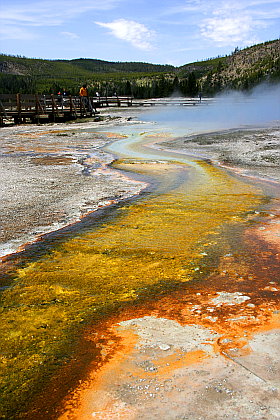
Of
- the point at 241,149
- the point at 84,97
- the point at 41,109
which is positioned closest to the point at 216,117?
the point at 84,97

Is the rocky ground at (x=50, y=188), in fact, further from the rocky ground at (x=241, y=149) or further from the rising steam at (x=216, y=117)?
the rising steam at (x=216, y=117)

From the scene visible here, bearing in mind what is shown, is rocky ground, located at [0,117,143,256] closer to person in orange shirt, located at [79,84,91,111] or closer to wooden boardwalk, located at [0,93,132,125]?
wooden boardwalk, located at [0,93,132,125]

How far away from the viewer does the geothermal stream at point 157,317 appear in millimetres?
2141

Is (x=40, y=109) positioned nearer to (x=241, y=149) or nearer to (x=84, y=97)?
(x=84, y=97)

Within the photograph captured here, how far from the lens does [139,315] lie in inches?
119

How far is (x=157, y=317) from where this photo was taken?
9.82 feet

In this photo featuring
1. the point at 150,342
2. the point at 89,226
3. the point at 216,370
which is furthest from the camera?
the point at 89,226

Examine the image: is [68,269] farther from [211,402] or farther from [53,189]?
[53,189]

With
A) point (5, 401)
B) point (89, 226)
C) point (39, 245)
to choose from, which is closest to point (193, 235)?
point (89, 226)

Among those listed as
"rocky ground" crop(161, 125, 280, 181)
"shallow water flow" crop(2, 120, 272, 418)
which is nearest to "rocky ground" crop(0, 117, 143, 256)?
"shallow water flow" crop(2, 120, 272, 418)

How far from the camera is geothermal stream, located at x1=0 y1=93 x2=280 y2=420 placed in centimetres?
214

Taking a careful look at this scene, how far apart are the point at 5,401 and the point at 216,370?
1111mm

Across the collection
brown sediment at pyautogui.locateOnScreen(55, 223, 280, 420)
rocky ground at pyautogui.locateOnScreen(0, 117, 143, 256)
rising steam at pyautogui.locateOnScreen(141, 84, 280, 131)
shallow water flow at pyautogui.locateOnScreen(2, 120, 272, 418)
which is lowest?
brown sediment at pyautogui.locateOnScreen(55, 223, 280, 420)

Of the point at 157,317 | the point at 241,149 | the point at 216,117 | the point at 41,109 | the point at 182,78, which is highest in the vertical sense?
the point at 182,78
